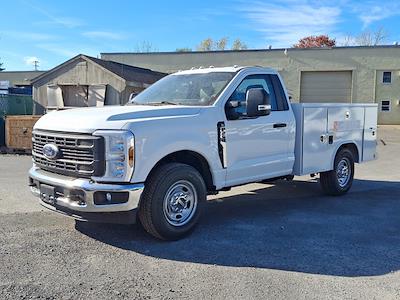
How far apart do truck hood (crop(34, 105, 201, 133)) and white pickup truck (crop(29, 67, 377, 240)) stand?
14 millimetres

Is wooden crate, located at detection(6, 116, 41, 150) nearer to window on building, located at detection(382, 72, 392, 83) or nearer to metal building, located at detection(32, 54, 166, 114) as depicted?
metal building, located at detection(32, 54, 166, 114)

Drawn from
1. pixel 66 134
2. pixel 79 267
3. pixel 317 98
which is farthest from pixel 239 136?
pixel 317 98

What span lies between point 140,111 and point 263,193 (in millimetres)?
4253

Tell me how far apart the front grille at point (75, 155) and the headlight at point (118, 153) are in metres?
0.06

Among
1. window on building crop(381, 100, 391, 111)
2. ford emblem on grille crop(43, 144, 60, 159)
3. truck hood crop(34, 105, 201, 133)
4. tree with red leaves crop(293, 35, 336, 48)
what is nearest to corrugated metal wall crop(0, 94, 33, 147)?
truck hood crop(34, 105, 201, 133)

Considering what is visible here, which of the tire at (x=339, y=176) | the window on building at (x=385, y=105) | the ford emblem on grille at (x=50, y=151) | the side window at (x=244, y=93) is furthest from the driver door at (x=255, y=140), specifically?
the window on building at (x=385, y=105)

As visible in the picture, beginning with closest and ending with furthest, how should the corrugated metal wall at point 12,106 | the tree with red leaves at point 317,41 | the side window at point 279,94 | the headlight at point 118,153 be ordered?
the headlight at point 118,153 < the side window at point 279,94 < the corrugated metal wall at point 12,106 < the tree with red leaves at point 317,41

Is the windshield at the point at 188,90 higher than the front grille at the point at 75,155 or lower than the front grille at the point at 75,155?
higher

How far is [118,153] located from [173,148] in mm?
748

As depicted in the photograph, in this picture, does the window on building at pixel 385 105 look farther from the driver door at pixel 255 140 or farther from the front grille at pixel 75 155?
the front grille at pixel 75 155

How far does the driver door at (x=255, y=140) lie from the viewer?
20.0 feet

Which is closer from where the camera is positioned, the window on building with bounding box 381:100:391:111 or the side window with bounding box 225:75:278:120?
the side window with bounding box 225:75:278:120

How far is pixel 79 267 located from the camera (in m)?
4.59

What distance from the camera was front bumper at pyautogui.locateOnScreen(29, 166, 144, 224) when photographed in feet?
16.0
